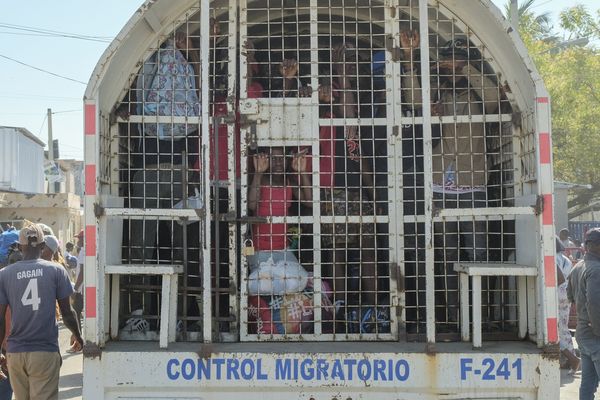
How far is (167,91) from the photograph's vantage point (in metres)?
4.40

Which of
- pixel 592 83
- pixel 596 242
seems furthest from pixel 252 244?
pixel 592 83

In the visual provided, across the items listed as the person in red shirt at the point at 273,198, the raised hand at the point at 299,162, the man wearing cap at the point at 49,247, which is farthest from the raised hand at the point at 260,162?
the man wearing cap at the point at 49,247

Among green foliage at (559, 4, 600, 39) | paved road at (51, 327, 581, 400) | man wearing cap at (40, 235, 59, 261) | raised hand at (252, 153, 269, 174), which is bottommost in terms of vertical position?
paved road at (51, 327, 581, 400)

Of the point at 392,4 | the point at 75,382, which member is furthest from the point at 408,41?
the point at 75,382

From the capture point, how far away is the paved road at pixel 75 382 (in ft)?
23.0

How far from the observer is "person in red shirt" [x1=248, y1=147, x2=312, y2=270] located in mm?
4340

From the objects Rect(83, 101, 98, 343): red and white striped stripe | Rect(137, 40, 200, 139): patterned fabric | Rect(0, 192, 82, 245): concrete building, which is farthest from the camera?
Rect(0, 192, 82, 245): concrete building

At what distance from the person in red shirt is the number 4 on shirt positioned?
1.40m

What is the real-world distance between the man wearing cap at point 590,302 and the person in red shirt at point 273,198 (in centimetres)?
237

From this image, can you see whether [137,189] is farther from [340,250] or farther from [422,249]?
[422,249]

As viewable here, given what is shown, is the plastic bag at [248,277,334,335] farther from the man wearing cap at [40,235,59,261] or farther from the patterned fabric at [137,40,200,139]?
the man wearing cap at [40,235,59,261]

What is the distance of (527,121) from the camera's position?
4.09m

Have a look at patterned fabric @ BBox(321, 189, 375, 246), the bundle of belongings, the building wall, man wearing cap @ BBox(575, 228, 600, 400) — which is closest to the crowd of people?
man wearing cap @ BBox(575, 228, 600, 400)

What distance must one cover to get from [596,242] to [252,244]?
9.03 ft
